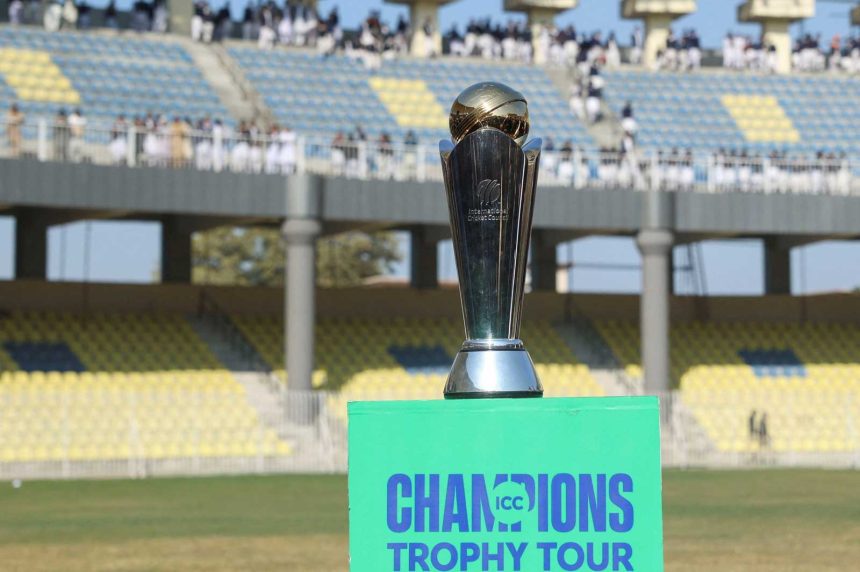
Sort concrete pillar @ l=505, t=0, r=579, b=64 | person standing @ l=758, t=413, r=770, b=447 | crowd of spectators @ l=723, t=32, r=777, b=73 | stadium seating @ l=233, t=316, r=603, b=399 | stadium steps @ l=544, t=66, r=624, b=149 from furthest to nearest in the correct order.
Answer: crowd of spectators @ l=723, t=32, r=777, b=73
concrete pillar @ l=505, t=0, r=579, b=64
stadium steps @ l=544, t=66, r=624, b=149
stadium seating @ l=233, t=316, r=603, b=399
person standing @ l=758, t=413, r=770, b=447

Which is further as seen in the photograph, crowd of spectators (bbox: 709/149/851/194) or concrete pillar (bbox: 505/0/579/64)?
concrete pillar (bbox: 505/0/579/64)

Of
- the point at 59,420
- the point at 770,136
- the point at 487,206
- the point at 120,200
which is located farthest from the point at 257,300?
the point at 487,206

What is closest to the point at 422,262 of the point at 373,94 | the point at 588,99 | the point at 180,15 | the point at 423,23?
the point at 373,94

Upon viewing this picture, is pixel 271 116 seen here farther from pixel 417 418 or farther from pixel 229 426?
pixel 417 418

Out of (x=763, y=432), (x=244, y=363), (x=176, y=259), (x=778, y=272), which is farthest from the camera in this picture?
(x=778, y=272)

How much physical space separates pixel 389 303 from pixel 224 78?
709 cm

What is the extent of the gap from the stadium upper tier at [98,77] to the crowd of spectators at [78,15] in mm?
806

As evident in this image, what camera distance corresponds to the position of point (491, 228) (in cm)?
609

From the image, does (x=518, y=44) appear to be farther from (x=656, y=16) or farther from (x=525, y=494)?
(x=525, y=494)

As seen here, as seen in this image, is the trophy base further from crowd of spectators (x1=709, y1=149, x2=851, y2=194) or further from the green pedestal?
crowd of spectators (x1=709, y1=149, x2=851, y2=194)

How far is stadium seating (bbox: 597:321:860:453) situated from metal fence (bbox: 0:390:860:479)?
0.06 m

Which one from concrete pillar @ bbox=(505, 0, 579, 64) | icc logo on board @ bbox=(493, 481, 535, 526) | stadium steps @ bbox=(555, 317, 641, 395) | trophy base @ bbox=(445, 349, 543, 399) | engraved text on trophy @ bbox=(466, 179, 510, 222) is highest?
concrete pillar @ bbox=(505, 0, 579, 64)

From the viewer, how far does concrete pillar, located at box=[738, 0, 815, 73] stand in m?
49.7

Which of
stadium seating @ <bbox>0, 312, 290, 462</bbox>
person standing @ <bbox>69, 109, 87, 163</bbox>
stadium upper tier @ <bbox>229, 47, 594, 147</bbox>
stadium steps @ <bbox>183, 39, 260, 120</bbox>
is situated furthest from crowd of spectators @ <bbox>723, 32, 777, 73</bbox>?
person standing @ <bbox>69, 109, 87, 163</bbox>
